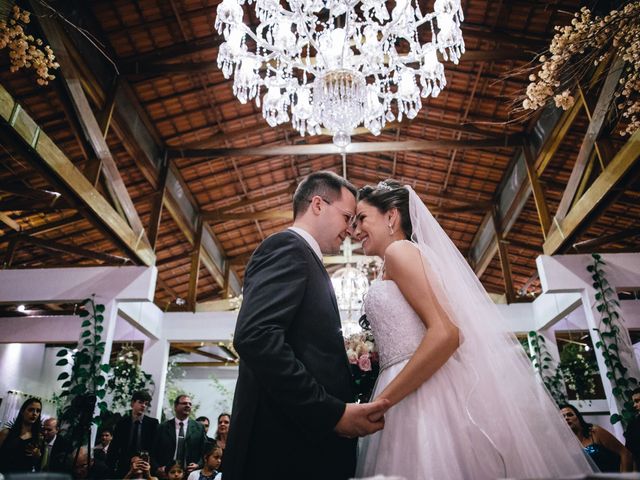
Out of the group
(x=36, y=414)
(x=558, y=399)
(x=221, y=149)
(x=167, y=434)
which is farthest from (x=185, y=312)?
(x=558, y=399)

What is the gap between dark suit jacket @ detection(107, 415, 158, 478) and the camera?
4887mm

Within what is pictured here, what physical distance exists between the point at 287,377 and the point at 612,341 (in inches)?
230

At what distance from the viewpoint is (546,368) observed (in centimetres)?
754

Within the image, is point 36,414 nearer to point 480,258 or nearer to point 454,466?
point 454,466

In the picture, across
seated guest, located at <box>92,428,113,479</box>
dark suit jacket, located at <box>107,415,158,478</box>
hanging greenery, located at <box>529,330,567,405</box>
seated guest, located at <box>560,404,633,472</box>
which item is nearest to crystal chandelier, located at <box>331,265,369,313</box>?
hanging greenery, located at <box>529,330,567,405</box>

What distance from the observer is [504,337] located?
1.85 m

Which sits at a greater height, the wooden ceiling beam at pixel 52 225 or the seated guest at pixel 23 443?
the wooden ceiling beam at pixel 52 225

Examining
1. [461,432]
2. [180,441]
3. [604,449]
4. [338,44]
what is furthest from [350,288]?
[461,432]

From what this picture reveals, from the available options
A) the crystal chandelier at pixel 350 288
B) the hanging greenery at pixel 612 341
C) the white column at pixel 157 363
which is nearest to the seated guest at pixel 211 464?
the crystal chandelier at pixel 350 288

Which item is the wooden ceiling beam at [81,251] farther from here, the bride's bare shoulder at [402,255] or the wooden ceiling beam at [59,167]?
the bride's bare shoulder at [402,255]

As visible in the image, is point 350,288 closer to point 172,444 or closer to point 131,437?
point 172,444

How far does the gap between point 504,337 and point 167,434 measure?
4879 mm

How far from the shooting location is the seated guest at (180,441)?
540 cm

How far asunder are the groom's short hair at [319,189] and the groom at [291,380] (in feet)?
0.92
